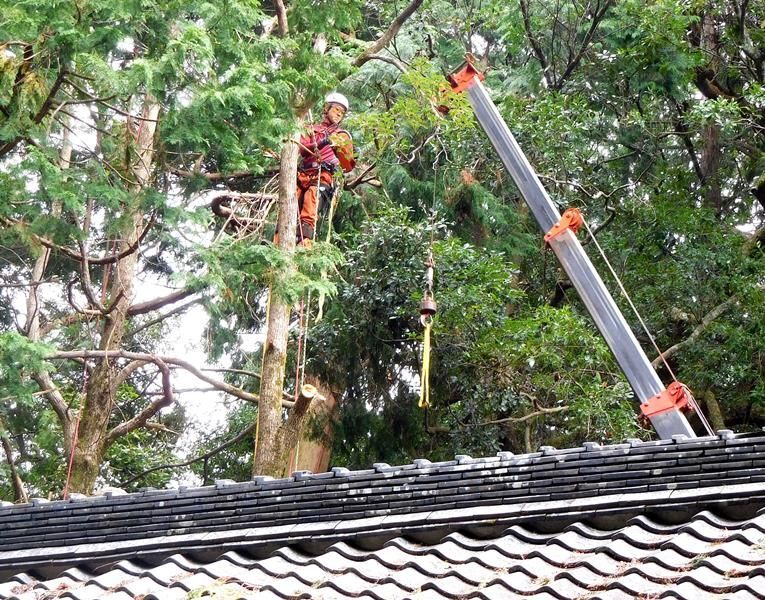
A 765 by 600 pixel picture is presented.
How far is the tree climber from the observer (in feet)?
38.5

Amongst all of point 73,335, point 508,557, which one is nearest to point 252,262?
point 73,335

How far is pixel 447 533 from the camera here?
17.5ft

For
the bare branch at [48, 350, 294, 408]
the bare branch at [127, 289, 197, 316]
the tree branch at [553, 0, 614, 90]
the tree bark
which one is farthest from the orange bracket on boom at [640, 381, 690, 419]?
the tree branch at [553, 0, 614, 90]

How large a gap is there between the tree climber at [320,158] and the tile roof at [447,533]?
5937 millimetres

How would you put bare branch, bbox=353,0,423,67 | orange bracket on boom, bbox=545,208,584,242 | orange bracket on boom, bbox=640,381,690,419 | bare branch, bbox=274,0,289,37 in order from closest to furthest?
orange bracket on boom, bbox=640,381,690,419, orange bracket on boom, bbox=545,208,584,242, bare branch, bbox=274,0,289,37, bare branch, bbox=353,0,423,67

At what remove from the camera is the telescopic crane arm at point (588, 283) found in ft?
28.1

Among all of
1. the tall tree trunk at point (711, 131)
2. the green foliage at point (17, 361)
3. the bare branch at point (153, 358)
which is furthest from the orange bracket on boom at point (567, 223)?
the tall tree trunk at point (711, 131)

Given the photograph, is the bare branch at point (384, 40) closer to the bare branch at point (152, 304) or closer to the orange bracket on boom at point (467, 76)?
the orange bracket on boom at point (467, 76)

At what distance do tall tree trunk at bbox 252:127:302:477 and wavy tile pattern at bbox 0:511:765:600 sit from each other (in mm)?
4759

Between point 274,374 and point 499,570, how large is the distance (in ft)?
19.6

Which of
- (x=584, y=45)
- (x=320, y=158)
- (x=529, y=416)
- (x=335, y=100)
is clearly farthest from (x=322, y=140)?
(x=584, y=45)

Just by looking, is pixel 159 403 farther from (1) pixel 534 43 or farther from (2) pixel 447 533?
(2) pixel 447 533

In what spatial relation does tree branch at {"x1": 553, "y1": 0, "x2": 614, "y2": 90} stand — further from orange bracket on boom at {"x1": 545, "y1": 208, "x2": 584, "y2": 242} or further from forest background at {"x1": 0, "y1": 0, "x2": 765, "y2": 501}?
orange bracket on boom at {"x1": 545, "y1": 208, "x2": 584, "y2": 242}

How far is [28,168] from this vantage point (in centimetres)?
914
